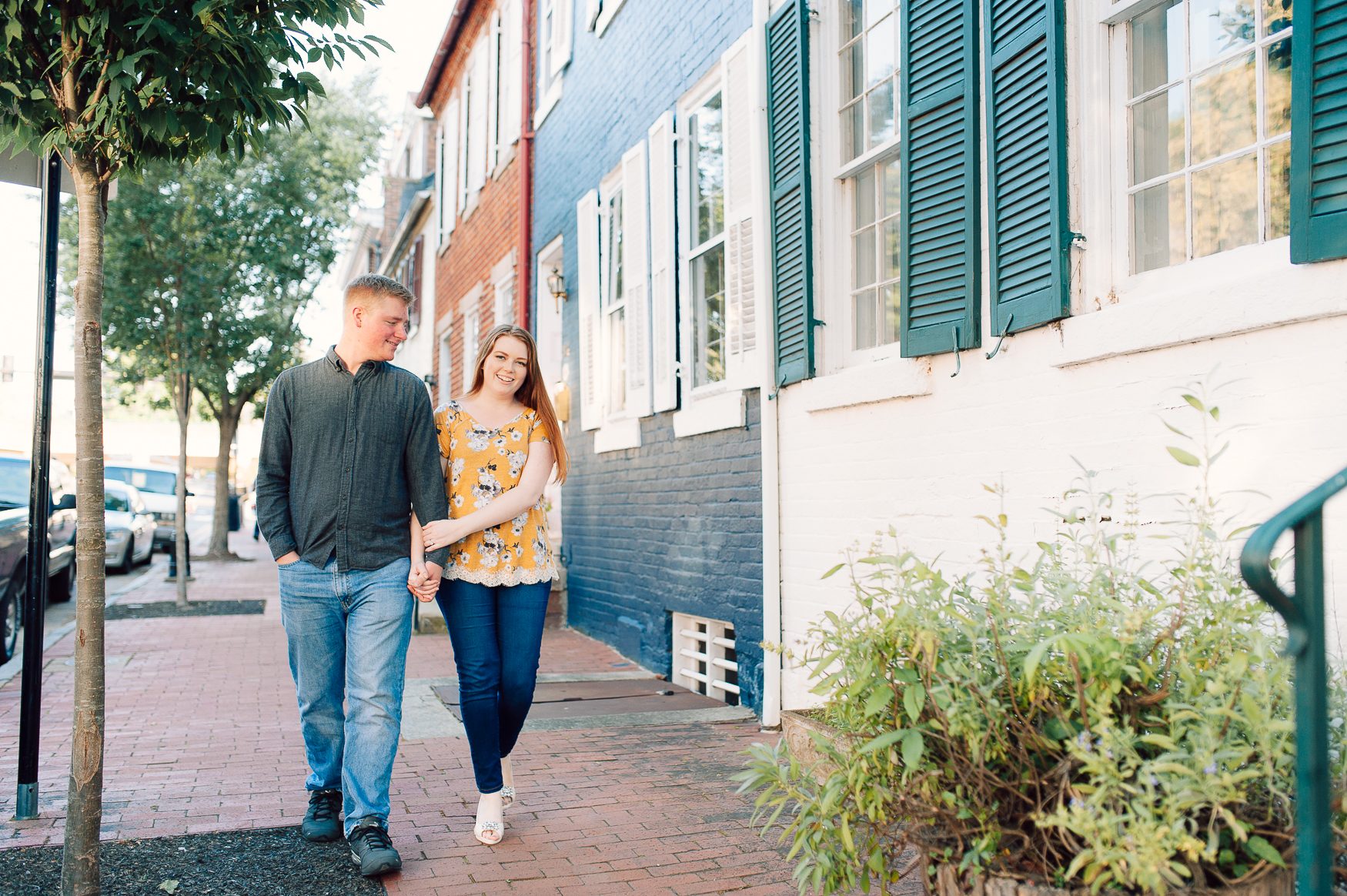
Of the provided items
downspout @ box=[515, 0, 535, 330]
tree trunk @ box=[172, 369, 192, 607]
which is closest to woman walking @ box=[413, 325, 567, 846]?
downspout @ box=[515, 0, 535, 330]

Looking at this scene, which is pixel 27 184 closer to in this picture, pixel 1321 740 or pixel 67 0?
pixel 67 0

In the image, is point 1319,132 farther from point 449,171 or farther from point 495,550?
point 449,171

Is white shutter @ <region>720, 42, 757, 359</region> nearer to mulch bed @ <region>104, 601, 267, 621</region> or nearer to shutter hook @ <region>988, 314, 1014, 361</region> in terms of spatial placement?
shutter hook @ <region>988, 314, 1014, 361</region>

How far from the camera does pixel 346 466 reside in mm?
3607

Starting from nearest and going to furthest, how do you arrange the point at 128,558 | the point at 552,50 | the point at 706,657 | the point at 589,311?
the point at 706,657 < the point at 589,311 < the point at 552,50 < the point at 128,558

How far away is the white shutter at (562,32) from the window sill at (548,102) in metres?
0.09

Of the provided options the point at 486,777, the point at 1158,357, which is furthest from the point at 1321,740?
the point at 486,777

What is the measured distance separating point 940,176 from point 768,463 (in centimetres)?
196

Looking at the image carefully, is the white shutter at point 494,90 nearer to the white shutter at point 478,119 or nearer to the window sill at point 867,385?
the white shutter at point 478,119

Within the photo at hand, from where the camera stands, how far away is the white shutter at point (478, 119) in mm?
13594

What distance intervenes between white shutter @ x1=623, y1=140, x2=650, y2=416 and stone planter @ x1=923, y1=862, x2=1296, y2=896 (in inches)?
228

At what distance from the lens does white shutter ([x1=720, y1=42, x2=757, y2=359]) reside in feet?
19.9

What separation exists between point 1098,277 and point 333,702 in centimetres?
294

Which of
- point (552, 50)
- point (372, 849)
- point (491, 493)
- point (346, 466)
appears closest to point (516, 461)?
point (491, 493)
